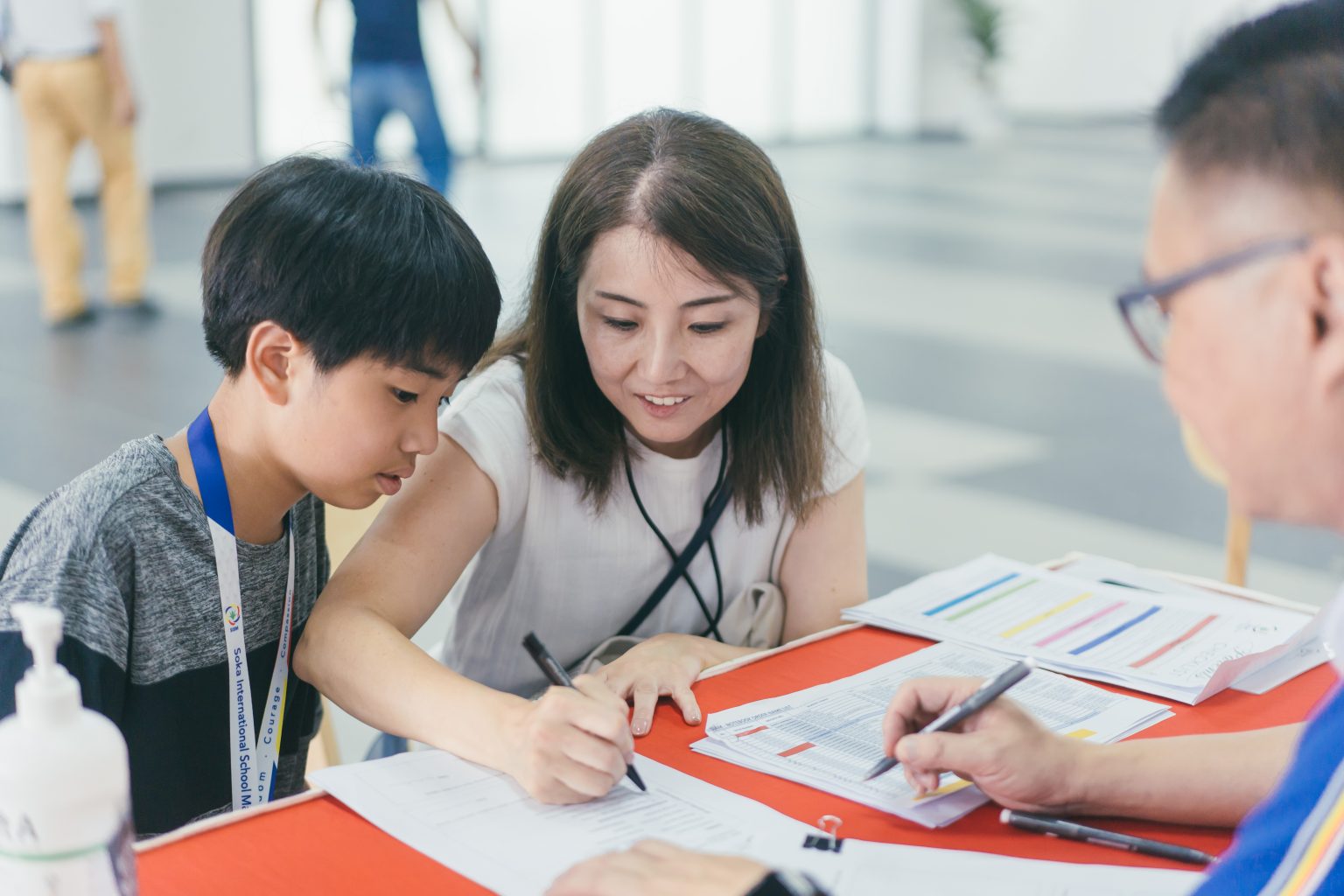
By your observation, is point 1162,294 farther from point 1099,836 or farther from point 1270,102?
point 1099,836

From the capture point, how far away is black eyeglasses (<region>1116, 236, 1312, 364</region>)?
2.52ft

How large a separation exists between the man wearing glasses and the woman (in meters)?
0.62

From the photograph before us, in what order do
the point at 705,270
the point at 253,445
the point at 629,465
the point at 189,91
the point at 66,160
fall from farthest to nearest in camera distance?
the point at 189,91
the point at 66,160
the point at 629,465
the point at 705,270
the point at 253,445

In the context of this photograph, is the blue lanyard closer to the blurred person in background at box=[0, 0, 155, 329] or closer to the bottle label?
the bottle label

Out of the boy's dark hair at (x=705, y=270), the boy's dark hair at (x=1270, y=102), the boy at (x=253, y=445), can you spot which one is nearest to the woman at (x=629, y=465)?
the boy's dark hair at (x=705, y=270)

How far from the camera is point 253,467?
1.44m

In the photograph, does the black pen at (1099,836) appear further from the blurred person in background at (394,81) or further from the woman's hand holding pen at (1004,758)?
the blurred person in background at (394,81)

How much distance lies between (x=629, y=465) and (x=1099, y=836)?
31.0 inches

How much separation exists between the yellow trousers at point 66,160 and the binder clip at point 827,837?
5.38 metres

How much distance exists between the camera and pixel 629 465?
173 cm

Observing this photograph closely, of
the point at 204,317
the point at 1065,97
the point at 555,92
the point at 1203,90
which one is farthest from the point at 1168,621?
the point at 1065,97

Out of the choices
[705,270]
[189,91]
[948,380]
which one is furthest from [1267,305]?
[189,91]

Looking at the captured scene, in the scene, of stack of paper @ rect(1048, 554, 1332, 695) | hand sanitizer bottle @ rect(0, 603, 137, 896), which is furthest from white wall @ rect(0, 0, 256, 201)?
hand sanitizer bottle @ rect(0, 603, 137, 896)

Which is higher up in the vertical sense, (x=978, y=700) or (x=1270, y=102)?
(x=1270, y=102)
